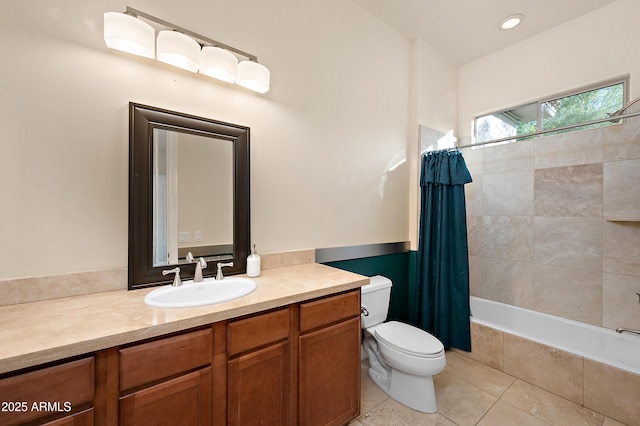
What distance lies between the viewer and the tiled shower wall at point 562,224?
1.92m

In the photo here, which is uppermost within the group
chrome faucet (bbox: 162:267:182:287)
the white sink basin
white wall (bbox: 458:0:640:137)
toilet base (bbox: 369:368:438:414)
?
white wall (bbox: 458:0:640:137)

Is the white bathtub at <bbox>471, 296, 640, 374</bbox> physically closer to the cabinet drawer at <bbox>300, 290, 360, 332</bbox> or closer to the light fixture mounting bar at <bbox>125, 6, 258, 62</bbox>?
the cabinet drawer at <bbox>300, 290, 360, 332</bbox>

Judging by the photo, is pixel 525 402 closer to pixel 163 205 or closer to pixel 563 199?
pixel 563 199

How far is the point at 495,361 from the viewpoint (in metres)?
2.13

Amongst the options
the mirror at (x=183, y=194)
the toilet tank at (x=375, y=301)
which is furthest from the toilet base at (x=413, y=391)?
the mirror at (x=183, y=194)

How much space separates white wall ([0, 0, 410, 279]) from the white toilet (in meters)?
0.57

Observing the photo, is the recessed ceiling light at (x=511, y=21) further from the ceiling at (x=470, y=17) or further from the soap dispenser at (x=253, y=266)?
the soap dispenser at (x=253, y=266)

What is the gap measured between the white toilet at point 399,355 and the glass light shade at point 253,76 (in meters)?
1.55

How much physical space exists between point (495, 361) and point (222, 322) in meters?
2.28

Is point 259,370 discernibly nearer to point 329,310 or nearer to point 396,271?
point 329,310

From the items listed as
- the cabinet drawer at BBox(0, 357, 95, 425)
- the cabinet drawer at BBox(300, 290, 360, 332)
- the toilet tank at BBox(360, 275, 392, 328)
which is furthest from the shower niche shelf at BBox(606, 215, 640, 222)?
the cabinet drawer at BBox(0, 357, 95, 425)

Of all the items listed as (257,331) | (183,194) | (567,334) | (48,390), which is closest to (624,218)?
(567,334)

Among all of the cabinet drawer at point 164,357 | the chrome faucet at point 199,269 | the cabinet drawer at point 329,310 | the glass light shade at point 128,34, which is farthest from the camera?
the chrome faucet at point 199,269

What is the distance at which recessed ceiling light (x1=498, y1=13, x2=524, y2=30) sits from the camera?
220cm
